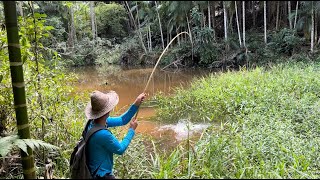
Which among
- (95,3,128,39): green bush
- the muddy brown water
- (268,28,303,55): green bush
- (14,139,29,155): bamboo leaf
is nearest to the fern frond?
(14,139,29,155): bamboo leaf

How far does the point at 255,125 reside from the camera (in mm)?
5293

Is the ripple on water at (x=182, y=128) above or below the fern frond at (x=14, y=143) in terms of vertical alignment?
below

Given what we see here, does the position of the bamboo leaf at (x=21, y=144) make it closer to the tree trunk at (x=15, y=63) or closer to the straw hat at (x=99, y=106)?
the tree trunk at (x=15, y=63)

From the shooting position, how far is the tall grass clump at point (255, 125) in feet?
10.7

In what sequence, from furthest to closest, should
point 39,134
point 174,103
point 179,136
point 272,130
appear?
point 174,103, point 179,136, point 272,130, point 39,134

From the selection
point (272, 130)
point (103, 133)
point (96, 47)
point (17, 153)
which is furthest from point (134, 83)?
point (103, 133)

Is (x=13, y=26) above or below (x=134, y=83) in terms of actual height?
above

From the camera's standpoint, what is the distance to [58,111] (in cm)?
394

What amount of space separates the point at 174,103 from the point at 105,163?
5693 mm

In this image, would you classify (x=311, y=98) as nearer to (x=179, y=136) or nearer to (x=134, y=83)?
(x=179, y=136)

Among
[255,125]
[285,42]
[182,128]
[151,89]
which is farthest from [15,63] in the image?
[285,42]

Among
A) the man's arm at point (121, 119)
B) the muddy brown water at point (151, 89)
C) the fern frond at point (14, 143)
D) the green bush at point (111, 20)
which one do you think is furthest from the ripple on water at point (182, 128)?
the green bush at point (111, 20)

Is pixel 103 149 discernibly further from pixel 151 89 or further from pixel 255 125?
pixel 151 89

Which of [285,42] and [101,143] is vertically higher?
[285,42]
